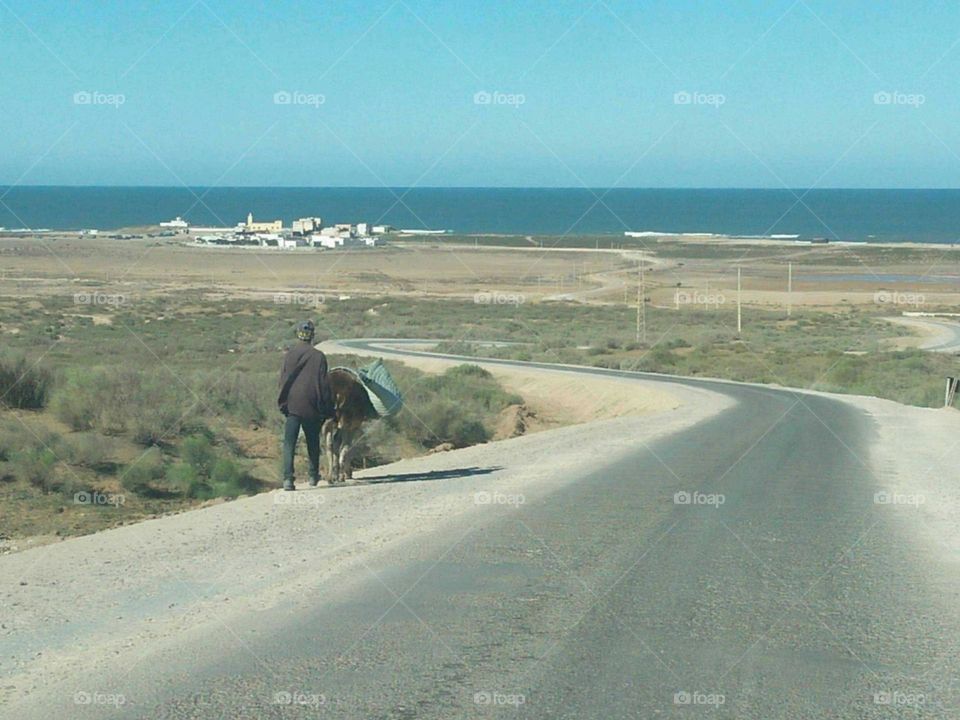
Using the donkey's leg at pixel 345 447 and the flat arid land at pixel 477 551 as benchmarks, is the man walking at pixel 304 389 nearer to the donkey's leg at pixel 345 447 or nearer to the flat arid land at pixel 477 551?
the flat arid land at pixel 477 551

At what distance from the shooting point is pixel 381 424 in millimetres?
25750

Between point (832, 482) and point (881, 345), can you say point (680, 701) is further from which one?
point (881, 345)

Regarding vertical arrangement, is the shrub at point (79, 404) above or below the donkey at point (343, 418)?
below

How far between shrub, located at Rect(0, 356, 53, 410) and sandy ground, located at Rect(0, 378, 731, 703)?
459 inches

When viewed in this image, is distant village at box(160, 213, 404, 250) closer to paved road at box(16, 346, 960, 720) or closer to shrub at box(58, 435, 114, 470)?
shrub at box(58, 435, 114, 470)

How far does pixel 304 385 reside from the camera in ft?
43.6

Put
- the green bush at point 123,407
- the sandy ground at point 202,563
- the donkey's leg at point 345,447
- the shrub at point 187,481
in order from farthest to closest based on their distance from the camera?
the green bush at point 123,407, the shrub at point 187,481, the donkey's leg at point 345,447, the sandy ground at point 202,563

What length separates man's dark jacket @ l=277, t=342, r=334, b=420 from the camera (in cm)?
1329

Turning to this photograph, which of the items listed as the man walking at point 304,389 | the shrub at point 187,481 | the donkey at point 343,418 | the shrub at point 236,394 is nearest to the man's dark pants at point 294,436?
the man walking at point 304,389

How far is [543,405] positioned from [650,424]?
454 inches

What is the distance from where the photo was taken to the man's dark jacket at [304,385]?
13.3m

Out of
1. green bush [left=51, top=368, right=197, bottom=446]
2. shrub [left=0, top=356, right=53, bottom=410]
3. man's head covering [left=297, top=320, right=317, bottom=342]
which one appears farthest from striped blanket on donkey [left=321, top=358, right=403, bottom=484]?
shrub [left=0, top=356, right=53, bottom=410]

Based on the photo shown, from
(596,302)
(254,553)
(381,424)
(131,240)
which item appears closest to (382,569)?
(254,553)

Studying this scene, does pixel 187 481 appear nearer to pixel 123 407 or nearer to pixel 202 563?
pixel 123 407
